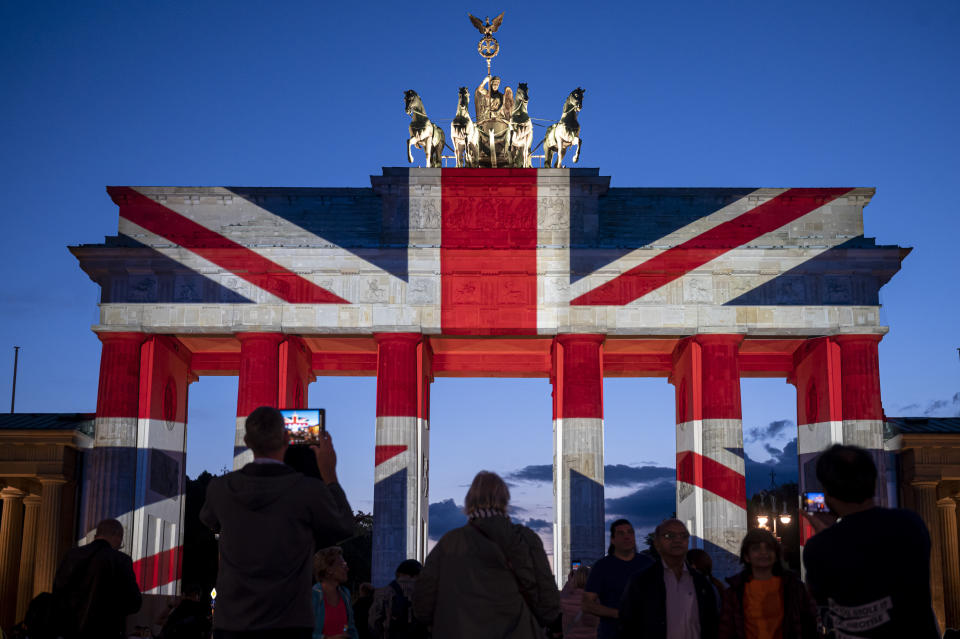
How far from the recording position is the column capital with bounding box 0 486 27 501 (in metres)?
40.2

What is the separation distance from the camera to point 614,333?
39406 millimetres

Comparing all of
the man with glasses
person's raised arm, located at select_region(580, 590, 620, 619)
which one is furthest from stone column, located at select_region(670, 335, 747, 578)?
the man with glasses

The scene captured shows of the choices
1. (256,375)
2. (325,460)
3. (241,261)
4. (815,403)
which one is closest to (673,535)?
(325,460)

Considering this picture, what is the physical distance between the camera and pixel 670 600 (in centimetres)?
929

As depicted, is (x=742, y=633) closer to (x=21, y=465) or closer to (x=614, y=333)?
(x=614, y=333)

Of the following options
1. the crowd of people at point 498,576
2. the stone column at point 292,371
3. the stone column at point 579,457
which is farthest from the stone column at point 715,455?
the crowd of people at point 498,576

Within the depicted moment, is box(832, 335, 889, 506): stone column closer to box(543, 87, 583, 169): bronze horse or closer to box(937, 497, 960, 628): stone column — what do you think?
box(937, 497, 960, 628): stone column

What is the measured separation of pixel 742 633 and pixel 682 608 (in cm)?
57

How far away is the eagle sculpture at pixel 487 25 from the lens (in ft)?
143

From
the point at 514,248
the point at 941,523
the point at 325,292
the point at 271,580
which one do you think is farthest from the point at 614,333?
the point at 271,580

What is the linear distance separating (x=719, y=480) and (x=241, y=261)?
1965cm

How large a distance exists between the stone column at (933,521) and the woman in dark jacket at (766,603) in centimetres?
3166

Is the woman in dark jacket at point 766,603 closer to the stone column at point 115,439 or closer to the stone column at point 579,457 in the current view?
the stone column at point 579,457

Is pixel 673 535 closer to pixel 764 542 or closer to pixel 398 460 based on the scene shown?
pixel 764 542
